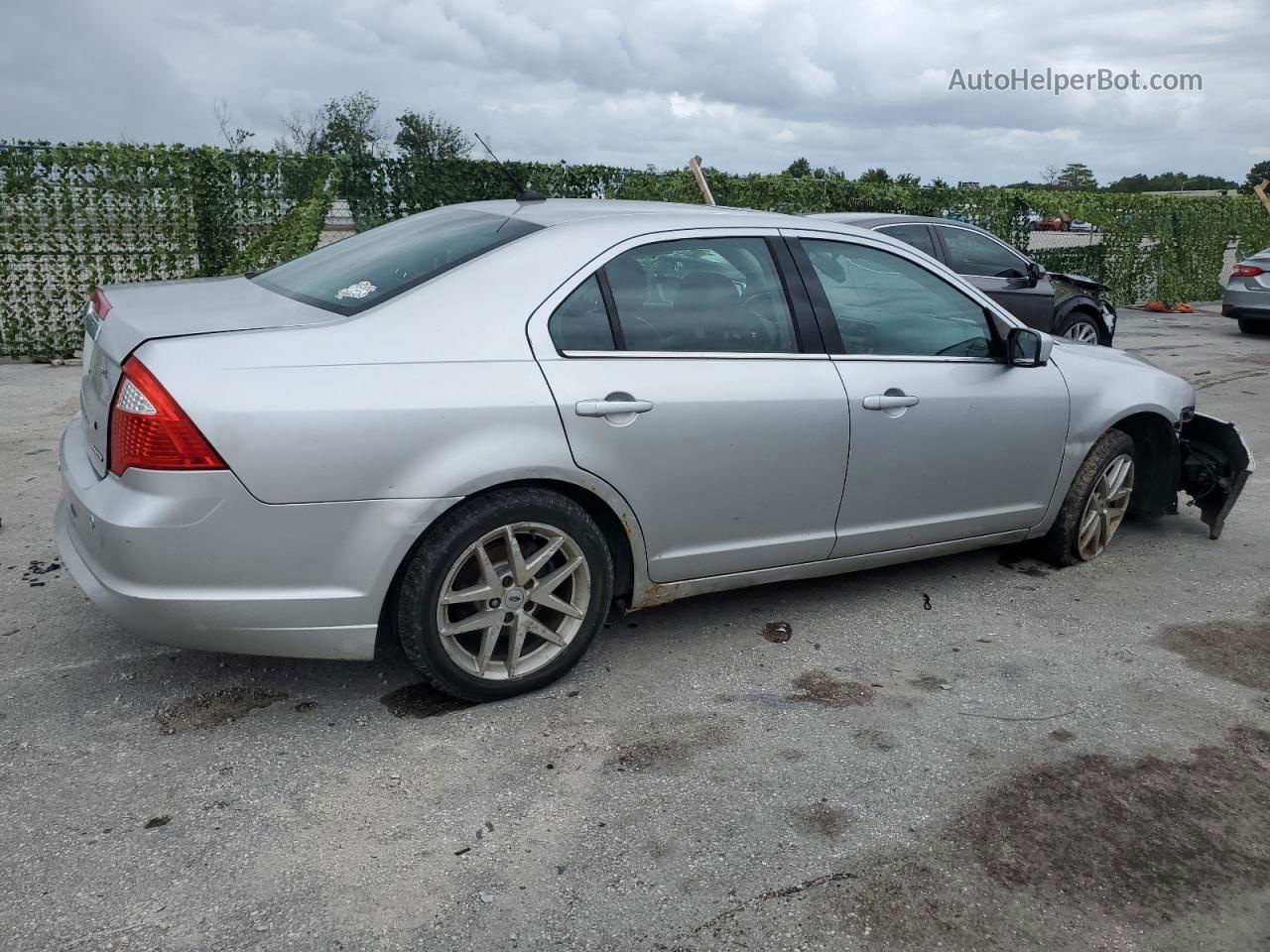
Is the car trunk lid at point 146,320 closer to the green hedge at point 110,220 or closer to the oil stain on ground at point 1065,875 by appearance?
the oil stain on ground at point 1065,875

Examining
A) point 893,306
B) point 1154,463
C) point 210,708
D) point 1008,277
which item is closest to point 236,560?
point 210,708

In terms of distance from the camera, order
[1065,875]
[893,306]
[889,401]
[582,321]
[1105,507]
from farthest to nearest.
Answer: [1105,507] < [893,306] < [889,401] < [582,321] < [1065,875]

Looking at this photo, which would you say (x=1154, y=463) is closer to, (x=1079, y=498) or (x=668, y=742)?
(x=1079, y=498)

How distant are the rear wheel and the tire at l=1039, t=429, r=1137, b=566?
661 centimetres

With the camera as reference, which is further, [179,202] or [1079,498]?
[179,202]

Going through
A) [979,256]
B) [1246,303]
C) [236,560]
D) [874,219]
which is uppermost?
Result: [874,219]

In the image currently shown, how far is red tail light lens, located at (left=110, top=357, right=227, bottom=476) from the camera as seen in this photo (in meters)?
2.98

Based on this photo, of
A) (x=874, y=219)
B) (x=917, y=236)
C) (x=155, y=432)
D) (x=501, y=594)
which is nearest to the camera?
(x=155, y=432)

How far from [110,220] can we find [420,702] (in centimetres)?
857

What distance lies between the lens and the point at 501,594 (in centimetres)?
347

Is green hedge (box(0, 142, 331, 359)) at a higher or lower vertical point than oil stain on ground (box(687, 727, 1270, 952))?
higher

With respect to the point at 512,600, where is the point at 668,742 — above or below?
below

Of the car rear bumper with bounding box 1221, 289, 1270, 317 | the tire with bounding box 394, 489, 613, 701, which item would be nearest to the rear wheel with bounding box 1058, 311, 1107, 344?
the car rear bumper with bounding box 1221, 289, 1270, 317

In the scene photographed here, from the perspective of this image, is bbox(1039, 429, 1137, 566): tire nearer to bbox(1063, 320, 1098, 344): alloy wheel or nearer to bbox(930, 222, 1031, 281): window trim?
bbox(930, 222, 1031, 281): window trim
